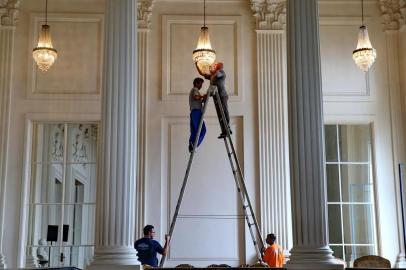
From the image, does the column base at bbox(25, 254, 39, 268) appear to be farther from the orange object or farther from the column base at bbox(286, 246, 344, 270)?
the column base at bbox(286, 246, 344, 270)

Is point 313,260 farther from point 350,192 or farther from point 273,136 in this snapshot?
point 350,192

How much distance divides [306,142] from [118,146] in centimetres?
187

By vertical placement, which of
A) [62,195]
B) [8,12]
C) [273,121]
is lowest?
[62,195]

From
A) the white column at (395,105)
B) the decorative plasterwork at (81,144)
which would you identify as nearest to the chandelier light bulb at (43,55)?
the decorative plasterwork at (81,144)

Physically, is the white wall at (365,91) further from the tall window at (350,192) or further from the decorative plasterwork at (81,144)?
the decorative plasterwork at (81,144)

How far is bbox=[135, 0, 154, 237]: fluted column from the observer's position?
9492 millimetres

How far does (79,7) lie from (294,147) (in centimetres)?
558

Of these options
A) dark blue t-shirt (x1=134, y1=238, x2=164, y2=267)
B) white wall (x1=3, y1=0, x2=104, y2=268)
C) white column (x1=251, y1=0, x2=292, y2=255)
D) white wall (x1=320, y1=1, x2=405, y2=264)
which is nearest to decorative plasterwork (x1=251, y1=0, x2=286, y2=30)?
white column (x1=251, y1=0, x2=292, y2=255)

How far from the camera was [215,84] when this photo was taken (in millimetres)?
7520

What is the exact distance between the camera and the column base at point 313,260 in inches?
224

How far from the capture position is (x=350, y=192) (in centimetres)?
1003

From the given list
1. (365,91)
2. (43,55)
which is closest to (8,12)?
(43,55)

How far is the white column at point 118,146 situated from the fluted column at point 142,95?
3443mm

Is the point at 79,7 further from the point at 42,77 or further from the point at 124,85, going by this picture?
the point at 124,85
